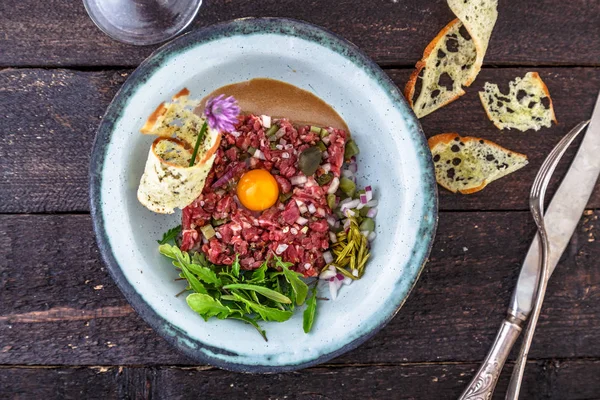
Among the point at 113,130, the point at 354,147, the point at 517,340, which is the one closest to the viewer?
the point at 113,130

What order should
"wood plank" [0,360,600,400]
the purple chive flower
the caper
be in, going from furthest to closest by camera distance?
"wood plank" [0,360,600,400] → the caper → the purple chive flower

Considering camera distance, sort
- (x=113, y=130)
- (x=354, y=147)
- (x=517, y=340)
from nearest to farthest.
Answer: (x=113, y=130), (x=354, y=147), (x=517, y=340)

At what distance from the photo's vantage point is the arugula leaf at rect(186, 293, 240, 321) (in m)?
1.72

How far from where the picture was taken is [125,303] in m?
2.03

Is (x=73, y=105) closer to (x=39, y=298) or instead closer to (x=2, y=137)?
(x=2, y=137)

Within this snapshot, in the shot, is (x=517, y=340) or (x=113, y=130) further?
(x=517, y=340)

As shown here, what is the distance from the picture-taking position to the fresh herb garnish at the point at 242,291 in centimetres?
174

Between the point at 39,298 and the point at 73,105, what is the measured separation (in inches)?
28.6

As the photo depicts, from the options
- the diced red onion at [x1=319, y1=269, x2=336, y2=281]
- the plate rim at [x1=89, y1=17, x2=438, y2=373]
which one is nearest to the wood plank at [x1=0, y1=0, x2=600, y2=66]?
the plate rim at [x1=89, y1=17, x2=438, y2=373]

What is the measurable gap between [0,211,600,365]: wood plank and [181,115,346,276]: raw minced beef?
424 millimetres

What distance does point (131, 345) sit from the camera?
204cm

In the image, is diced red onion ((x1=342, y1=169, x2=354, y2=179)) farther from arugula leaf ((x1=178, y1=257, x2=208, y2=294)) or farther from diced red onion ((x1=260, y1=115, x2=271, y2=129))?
arugula leaf ((x1=178, y1=257, x2=208, y2=294))

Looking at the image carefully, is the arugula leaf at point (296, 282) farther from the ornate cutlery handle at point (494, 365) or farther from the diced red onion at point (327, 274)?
the ornate cutlery handle at point (494, 365)

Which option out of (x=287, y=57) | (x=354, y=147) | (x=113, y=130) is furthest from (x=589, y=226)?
(x=113, y=130)
